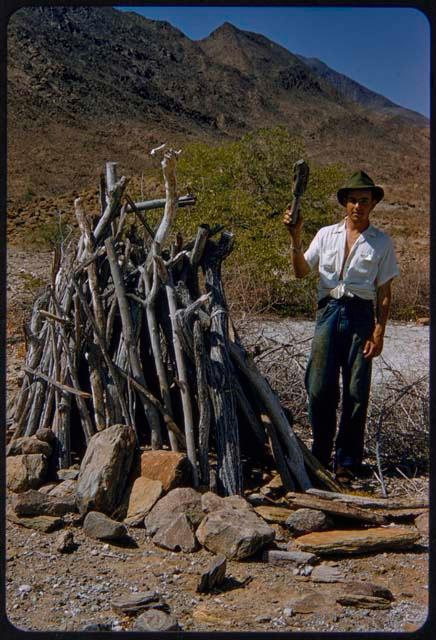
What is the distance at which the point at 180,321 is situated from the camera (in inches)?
158

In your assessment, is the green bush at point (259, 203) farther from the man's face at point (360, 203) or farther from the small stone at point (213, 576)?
the small stone at point (213, 576)

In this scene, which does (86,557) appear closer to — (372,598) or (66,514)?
(66,514)

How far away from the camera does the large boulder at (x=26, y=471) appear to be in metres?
3.99

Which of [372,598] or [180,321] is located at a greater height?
[180,321]

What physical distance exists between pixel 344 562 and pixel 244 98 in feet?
170

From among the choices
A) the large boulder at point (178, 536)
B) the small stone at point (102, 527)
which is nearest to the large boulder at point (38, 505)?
the small stone at point (102, 527)

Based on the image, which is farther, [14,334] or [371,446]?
[14,334]

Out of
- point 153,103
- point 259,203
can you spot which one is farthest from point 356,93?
point 259,203

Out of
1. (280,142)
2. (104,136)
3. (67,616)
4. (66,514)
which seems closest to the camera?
(67,616)

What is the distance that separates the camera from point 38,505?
3.77 metres

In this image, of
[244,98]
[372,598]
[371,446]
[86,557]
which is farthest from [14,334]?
[244,98]

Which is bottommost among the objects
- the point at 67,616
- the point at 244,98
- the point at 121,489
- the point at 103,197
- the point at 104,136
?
the point at 67,616

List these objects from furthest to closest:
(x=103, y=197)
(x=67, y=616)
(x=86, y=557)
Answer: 1. (x=103, y=197)
2. (x=86, y=557)
3. (x=67, y=616)

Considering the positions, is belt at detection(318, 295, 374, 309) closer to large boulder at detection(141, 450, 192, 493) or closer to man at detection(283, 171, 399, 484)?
man at detection(283, 171, 399, 484)
